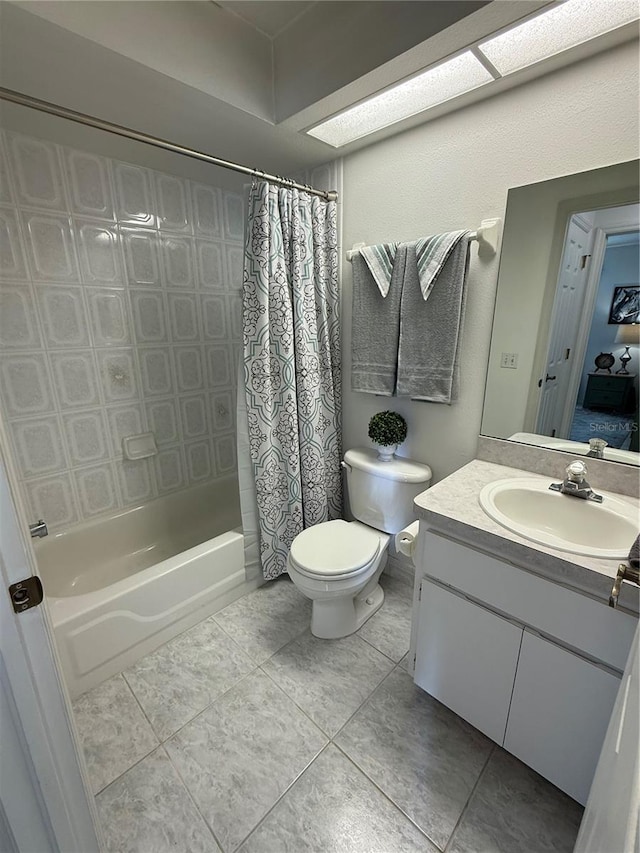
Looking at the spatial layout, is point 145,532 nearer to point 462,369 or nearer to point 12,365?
point 12,365

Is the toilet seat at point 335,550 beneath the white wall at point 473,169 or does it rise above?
beneath

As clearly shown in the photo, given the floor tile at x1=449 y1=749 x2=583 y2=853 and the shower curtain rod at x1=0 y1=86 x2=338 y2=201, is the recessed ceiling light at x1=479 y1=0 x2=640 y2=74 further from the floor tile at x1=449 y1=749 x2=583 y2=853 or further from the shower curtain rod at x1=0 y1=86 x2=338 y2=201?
the floor tile at x1=449 y1=749 x2=583 y2=853

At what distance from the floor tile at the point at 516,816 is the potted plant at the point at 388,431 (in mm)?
1192

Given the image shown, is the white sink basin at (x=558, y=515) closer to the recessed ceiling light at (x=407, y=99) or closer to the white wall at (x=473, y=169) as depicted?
the white wall at (x=473, y=169)

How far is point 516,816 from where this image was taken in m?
1.11

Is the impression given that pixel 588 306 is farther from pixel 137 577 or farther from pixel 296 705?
pixel 137 577

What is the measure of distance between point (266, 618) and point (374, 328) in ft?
4.90

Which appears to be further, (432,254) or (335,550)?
(335,550)

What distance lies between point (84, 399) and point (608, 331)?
7.44 feet

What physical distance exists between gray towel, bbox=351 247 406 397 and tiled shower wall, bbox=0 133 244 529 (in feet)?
3.22

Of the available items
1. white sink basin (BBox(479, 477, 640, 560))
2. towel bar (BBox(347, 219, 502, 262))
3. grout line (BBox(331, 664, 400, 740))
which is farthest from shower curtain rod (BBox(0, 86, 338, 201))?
grout line (BBox(331, 664, 400, 740))

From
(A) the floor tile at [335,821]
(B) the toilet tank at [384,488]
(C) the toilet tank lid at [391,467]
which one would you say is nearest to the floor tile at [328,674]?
(A) the floor tile at [335,821]

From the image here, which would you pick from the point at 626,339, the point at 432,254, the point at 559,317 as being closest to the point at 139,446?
the point at 432,254

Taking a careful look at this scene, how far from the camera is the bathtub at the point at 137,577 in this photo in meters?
1.47
